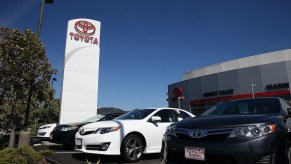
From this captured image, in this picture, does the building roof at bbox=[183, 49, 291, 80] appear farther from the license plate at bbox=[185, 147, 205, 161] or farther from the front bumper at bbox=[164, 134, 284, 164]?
the license plate at bbox=[185, 147, 205, 161]

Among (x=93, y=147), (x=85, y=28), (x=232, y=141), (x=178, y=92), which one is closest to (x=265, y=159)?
(x=232, y=141)

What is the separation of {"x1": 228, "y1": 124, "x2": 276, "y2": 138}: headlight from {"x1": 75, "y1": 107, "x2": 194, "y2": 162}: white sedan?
3326mm

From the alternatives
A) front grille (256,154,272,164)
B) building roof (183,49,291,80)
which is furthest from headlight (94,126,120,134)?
building roof (183,49,291,80)

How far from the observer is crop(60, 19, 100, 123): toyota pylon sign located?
16.5m

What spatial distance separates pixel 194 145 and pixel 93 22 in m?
17.3

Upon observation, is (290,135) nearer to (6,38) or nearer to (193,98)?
(6,38)

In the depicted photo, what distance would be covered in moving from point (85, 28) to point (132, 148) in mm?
14023

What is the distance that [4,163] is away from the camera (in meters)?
4.80

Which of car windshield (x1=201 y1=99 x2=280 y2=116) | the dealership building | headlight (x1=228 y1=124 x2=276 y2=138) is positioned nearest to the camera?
headlight (x1=228 y1=124 x2=276 y2=138)

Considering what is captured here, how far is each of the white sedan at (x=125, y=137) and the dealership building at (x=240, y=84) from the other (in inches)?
936

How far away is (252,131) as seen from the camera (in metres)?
3.11

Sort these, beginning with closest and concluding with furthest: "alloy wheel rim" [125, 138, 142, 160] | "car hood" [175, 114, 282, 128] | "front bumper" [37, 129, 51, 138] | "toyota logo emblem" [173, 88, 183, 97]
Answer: "car hood" [175, 114, 282, 128], "alloy wheel rim" [125, 138, 142, 160], "front bumper" [37, 129, 51, 138], "toyota logo emblem" [173, 88, 183, 97]

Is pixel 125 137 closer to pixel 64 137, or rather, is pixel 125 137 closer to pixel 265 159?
pixel 265 159

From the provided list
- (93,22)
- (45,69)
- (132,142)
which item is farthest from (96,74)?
(132,142)
